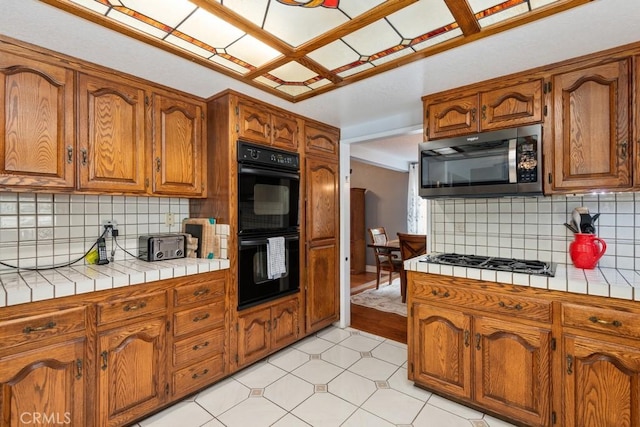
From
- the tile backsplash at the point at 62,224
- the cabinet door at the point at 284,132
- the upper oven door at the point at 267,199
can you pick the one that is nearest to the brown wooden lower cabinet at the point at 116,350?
the upper oven door at the point at 267,199

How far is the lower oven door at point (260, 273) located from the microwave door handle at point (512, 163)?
1684mm

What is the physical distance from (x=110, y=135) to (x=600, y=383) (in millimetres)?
3067

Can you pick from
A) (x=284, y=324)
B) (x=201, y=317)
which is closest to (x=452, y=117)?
(x=284, y=324)

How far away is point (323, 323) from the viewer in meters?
2.99

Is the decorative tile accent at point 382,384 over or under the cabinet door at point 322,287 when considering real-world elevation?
under

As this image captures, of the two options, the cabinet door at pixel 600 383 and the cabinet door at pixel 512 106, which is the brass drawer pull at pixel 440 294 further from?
the cabinet door at pixel 512 106

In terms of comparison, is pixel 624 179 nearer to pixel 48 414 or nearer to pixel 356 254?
pixel 48 414

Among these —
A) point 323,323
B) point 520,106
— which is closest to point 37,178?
point 323,323

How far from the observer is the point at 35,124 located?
1615 mm

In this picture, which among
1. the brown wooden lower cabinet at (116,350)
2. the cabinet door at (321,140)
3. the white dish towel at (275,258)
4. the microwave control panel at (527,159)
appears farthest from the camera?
the cabinet door at (321,140)

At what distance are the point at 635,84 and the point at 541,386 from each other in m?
1.70

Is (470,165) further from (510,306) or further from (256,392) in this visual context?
(256,392)

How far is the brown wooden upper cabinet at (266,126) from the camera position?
7.35 ft

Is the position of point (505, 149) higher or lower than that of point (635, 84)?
lower
